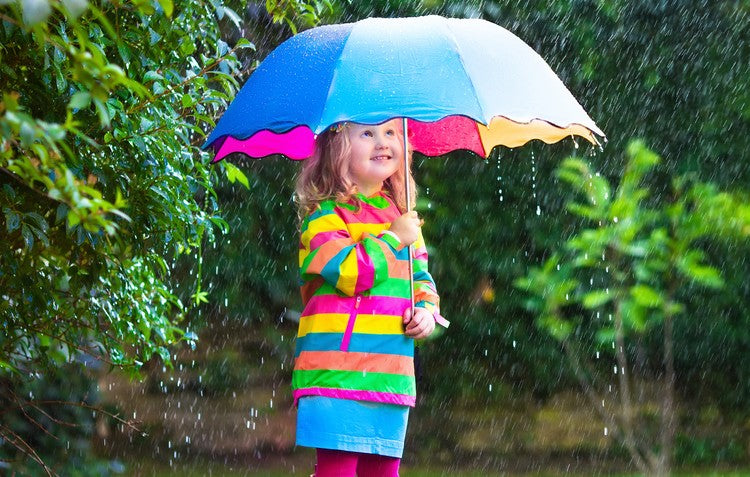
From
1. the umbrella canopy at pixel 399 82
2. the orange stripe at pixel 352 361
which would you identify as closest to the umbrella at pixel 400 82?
the umbrella canopy at pixel 399 82

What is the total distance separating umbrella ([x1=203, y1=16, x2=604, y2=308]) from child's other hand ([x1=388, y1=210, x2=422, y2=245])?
0.09 meters

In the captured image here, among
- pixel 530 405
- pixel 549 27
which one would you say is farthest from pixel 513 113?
pixel 530 405

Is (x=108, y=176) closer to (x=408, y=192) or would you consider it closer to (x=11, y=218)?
(x=11, y=218)

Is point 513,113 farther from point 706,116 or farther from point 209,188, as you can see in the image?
point 706,116

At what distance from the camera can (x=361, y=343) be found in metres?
2.81

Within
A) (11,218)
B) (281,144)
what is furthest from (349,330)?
(11,218)

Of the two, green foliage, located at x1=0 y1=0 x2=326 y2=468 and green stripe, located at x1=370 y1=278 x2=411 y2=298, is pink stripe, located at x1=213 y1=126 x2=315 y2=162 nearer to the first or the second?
green foliage, located at x1=0 y1=0 x2=326 y2=468

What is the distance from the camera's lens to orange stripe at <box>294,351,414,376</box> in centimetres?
280

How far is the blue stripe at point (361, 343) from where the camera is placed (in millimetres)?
2811

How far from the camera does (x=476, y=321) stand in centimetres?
580

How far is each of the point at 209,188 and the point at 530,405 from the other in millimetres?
3087

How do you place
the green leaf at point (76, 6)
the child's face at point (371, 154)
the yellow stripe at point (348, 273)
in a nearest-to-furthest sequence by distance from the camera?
the green leaf at point (76, 6) → the yellow stripe at point (348, 273) → the child's face at point (371, 154)

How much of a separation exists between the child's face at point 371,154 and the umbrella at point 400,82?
10 cm

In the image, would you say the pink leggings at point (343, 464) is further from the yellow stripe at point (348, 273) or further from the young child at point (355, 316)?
the yellow stripe at point (348, 273)
